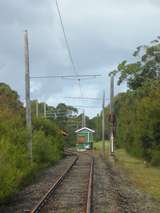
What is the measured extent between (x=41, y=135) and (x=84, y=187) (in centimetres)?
1794

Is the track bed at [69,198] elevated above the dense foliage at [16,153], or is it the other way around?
the dense foliage at [16,153]

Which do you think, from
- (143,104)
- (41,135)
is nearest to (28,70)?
(41,135)

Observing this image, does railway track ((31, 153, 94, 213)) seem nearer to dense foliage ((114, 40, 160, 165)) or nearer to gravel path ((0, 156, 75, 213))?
gravel path ((0, 156, 75, 213))

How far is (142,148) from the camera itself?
5028 centimetres

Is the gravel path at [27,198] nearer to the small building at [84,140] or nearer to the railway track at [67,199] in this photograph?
the railway track at [67,199]

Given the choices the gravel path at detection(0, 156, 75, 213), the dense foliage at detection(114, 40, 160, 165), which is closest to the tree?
the dense foliage at detection(114, 40, 160, 165)

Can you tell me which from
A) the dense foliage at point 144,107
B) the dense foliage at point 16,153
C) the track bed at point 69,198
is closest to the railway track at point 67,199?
the track bed at point 69,198

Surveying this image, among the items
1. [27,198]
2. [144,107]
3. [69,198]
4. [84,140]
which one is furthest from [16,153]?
[84,140]

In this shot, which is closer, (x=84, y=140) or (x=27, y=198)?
(x=27, y=198)

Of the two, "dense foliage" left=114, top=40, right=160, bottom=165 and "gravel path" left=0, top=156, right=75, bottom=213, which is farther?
"dense foliage" left=114, top=40, right=160, bottom=165

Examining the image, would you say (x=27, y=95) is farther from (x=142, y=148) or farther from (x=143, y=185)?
(x=142, y=148)

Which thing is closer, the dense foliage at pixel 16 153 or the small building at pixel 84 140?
the dense foliage at pixel 16 153

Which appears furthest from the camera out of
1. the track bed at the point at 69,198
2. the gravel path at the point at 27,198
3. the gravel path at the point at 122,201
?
the gravel path at the point at 27,198

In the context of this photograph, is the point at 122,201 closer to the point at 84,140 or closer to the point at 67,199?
the point at 67,199
